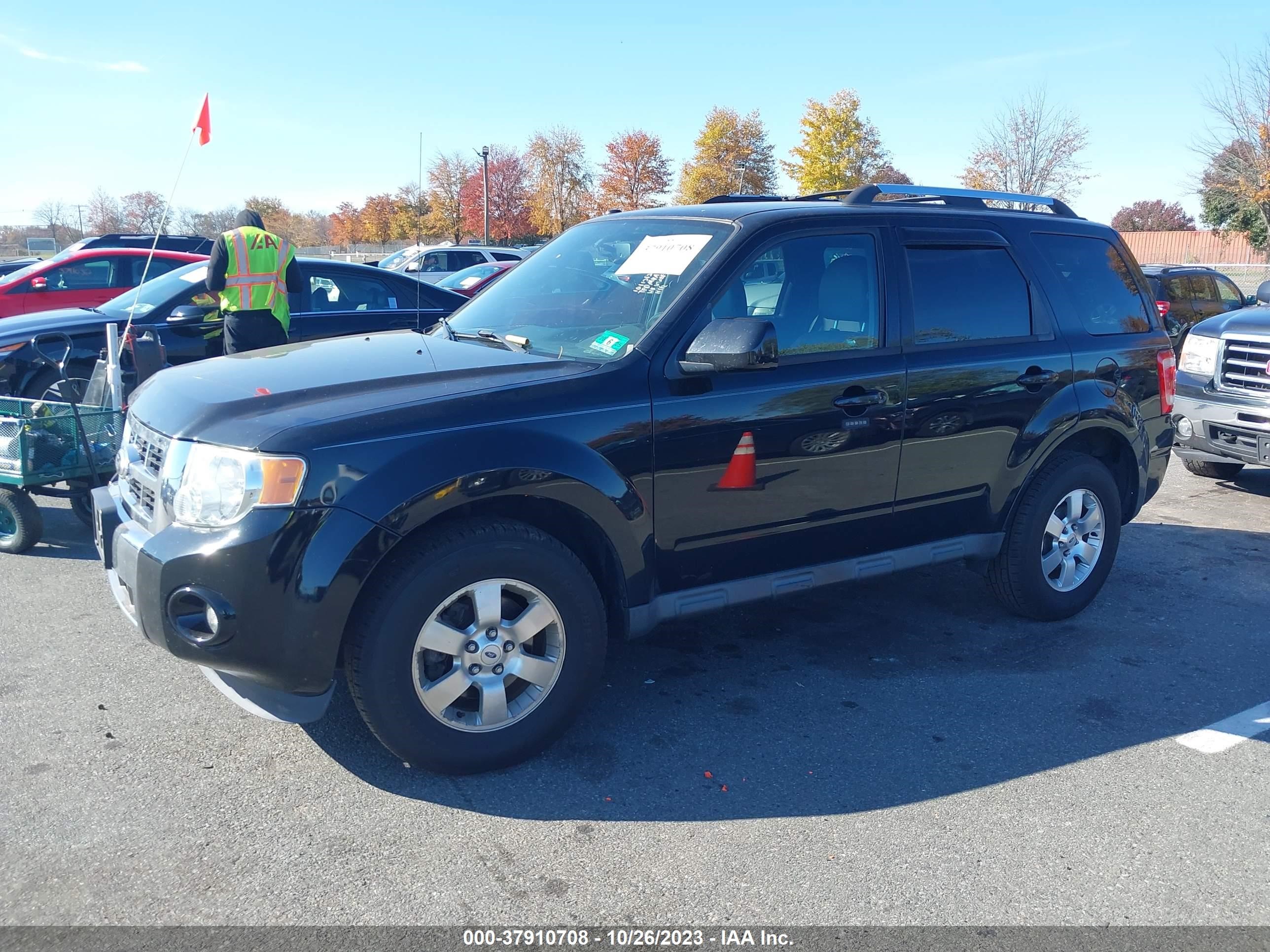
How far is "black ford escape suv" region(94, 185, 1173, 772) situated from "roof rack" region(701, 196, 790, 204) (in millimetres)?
42

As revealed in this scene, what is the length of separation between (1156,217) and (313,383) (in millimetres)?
85550

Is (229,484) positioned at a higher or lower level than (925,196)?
lower

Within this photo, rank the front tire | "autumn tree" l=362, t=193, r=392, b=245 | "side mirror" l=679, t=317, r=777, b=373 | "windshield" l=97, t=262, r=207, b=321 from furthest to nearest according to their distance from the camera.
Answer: "autumn tree" l=362, t=193, r=392, b=245, "windshield" l=97, t=262, r=207, b=321, "side mirror" l=679, t=317, r=777, b=373, the front tire

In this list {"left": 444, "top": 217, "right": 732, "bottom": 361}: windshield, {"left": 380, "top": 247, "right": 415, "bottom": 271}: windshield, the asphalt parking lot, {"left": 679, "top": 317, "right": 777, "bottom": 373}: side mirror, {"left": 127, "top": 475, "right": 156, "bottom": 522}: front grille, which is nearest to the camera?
the asphalt parking lot

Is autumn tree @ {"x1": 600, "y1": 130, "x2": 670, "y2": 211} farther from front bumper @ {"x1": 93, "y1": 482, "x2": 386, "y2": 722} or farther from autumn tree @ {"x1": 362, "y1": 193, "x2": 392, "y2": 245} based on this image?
front bumper @ {"x1": 93, "y1": 482, "x2": 386, "y2": 722}

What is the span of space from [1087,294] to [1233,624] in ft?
6.01

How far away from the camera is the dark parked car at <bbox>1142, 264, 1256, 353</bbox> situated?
14.7 m

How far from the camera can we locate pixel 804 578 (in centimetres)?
409

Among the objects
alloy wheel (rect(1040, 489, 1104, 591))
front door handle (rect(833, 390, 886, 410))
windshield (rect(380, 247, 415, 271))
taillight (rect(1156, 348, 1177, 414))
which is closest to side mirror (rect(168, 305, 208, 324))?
front door handle (rect(833, 390, 886, 410))

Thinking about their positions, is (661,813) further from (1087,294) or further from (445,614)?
(1087,294)

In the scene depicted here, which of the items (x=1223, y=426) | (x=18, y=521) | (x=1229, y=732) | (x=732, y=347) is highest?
(x=732, y=347)

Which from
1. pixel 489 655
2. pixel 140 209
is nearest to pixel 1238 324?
pixel 489 655

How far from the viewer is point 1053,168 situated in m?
35.8

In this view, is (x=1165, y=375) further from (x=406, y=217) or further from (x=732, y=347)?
(x=406, y=217)
